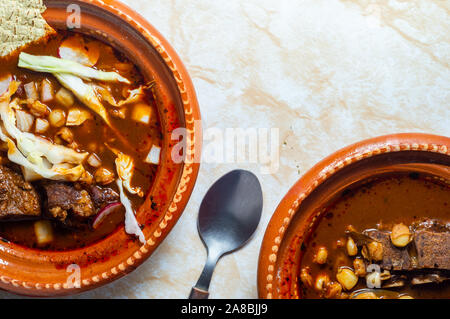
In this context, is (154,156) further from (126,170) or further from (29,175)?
(29,175)

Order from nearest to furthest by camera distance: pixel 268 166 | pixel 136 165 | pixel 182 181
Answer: pixel 182 181, pixel 136 165, pixel 268 166

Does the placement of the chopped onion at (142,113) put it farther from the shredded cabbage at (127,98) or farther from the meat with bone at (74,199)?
the meat with bone at (74,199)

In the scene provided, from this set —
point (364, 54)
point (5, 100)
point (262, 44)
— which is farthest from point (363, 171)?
point (5, 100)

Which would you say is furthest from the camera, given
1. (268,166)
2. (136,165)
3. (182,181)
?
(268,166)

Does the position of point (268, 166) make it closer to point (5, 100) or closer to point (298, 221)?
point (298, 221)

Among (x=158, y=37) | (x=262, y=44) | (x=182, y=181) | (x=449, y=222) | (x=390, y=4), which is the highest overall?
(x=390, y=4)

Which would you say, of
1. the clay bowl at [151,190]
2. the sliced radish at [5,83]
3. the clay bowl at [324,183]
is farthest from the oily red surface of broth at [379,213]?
the sliced radish at [5,83]

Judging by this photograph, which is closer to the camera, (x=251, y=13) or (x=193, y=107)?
(x=193, y=107)
